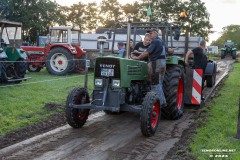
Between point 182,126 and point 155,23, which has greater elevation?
point 155,23

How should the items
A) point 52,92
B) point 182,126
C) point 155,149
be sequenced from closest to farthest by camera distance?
point 155,149, point 182,126, point 52,92

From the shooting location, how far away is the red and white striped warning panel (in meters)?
8.43

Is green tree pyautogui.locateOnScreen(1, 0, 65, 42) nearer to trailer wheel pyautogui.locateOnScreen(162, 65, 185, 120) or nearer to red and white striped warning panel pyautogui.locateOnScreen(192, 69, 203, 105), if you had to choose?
red and white striped warning panel pyautogui.locateOnScreen(192, 69, 203, 105)

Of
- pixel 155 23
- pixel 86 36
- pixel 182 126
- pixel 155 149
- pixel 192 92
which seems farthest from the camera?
pixel 86 36

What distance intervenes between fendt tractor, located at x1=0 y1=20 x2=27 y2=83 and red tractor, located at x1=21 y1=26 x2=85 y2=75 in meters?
2.22

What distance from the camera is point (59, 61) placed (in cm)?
1471

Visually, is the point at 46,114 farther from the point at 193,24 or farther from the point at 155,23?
the point at 193,24

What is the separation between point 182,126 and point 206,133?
89 cm

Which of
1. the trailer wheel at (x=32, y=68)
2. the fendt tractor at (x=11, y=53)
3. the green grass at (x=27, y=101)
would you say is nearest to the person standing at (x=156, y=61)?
the green grass at (x=27, y=101)

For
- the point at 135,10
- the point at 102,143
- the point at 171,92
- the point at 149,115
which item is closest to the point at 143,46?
the point at 171,92

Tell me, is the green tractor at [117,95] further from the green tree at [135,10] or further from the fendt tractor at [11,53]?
the green tree at [135,10]

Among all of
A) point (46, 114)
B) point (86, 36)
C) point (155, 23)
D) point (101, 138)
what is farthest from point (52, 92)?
point (86, 36)

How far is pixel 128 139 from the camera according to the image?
18.5 feet

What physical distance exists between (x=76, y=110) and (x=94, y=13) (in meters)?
53.3
